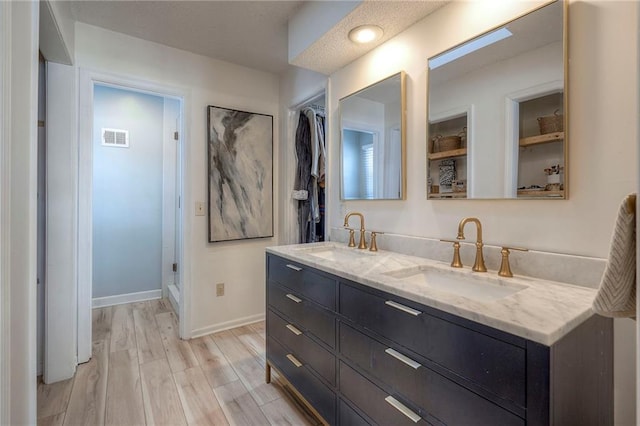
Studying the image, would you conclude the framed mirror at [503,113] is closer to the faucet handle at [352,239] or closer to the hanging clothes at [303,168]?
the faucet handle at [352,239]

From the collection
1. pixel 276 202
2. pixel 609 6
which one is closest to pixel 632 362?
pixel 609 6

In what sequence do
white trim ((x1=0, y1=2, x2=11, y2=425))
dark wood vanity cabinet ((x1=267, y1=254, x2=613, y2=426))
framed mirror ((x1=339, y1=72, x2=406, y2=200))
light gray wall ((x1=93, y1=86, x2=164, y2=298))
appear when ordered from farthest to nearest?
light gray wall ((x1=93, y1=86, x2=164, y2=298))
framed mirror ((x1=339, y1=72, x2=406, y2=200))
white trim ((x1=0, y1=2, x2=11, y2=425))
dark wood vanity cabinet ((x1=267, y1=254, x2=613, y2=426))

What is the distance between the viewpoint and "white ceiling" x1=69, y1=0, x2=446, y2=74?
61.0 inches

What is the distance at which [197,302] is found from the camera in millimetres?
2545

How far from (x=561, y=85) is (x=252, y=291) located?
8.60 feet

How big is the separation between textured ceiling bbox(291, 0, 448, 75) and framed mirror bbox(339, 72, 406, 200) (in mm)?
235

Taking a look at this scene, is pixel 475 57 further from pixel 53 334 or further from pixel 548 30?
pixel 53 334

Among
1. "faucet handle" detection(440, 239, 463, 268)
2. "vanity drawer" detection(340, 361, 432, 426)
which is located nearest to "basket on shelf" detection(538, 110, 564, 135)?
"faucet handle" detection(440, 239, 463, 268)

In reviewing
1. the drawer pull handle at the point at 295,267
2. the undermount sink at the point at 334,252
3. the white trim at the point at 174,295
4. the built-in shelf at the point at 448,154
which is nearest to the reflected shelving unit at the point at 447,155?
the built-in shelf at the point at 448,154

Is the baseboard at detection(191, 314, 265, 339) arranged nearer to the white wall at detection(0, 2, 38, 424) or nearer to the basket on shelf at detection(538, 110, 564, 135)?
the white wall at detection(0, 2, 38, 424)

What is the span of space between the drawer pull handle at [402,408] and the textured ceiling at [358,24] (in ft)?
5.52

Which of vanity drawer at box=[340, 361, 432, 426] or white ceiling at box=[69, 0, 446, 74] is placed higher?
white ceiling at box=[69, 0, 446, 74]

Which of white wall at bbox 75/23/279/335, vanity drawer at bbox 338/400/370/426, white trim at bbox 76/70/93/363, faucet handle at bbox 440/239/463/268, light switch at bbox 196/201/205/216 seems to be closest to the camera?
vanity drawer at bbox 338/400/370/426

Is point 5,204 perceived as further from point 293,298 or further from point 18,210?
point 293,298
